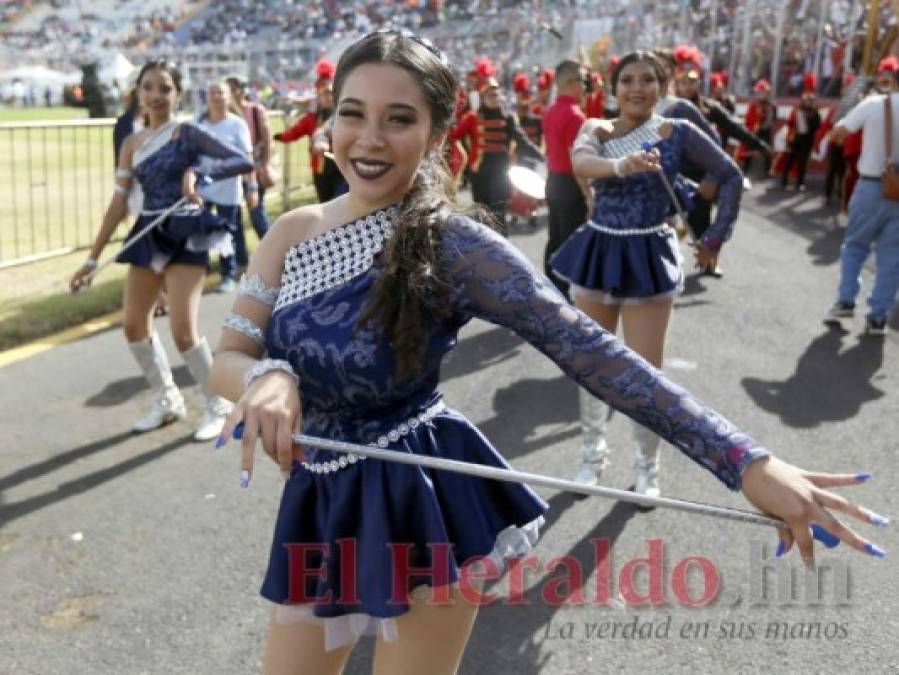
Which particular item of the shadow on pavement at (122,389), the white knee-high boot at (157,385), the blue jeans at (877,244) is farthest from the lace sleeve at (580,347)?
the blue jeans at (877,244)

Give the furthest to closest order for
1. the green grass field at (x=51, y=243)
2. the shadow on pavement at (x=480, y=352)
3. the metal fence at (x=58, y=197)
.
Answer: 1. the metal fence at (x=58, y=197)
2. the green grass field at (x=51, y=243)
3. the shadow on pavement at (x=480, y=352)

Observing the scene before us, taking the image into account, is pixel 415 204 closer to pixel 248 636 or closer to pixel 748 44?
pixel 248 636

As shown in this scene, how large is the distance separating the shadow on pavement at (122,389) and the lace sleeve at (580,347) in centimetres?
408

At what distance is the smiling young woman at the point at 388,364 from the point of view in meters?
1.83

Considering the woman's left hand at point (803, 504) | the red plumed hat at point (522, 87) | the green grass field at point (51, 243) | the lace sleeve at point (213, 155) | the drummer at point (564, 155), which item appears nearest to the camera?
the woman's left hand at point (803, 504)

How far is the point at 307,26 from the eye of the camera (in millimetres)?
A: 44750

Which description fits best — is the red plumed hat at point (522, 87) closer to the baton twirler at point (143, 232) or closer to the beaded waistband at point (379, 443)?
the baton twirler at point (143, 232)

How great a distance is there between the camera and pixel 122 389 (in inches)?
224

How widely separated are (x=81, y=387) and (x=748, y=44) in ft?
63.0

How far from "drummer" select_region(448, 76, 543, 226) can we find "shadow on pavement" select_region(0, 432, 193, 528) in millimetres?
5395

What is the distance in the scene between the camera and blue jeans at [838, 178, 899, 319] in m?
7.00

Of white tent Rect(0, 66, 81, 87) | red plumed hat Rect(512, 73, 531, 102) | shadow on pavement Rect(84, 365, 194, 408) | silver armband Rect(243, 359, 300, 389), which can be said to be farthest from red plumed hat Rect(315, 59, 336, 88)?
white tent Rect(0, 66, 81, 87)

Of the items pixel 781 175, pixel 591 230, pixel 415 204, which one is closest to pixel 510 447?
pixel 591 230

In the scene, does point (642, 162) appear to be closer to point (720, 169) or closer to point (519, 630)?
point (720, 169)
